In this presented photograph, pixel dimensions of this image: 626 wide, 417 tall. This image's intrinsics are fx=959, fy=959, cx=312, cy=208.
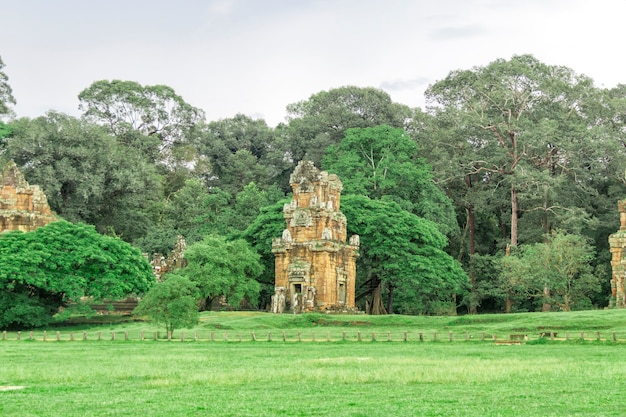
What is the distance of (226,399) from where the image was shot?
19922 mm

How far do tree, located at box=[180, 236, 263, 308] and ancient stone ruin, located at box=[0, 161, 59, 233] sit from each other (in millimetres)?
10531

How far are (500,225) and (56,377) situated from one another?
2327 inches

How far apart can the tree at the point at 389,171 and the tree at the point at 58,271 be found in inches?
844

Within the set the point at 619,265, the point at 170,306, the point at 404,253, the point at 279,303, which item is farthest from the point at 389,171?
the point at 170,306

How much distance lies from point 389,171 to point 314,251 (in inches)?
592

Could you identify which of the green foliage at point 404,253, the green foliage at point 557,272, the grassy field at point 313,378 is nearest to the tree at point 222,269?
the green foliage at point 404,253

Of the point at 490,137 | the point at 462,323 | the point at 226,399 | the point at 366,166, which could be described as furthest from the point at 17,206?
the point at 226,399

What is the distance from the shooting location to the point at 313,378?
2348 centimetres

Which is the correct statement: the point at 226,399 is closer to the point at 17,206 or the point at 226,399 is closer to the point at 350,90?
the point at 17,206

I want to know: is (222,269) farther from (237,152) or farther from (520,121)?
(237,152)

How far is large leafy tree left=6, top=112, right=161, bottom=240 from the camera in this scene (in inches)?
2778

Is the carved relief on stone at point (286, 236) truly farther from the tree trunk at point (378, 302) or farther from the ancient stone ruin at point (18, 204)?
the ancient stone ruin at point (18, 204)

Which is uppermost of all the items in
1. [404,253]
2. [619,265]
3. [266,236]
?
[266,236]

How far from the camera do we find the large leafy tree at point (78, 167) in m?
70.6
